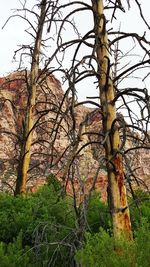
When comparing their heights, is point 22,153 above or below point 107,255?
above

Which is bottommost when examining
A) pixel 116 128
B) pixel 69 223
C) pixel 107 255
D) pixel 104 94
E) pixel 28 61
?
pixel 107 255

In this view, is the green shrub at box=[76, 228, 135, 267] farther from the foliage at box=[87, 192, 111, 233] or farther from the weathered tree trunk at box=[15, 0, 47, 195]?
the weathered tree trunk at box=[15, 0, 47, 195]

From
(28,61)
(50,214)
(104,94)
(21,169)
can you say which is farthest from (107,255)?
(28,61)

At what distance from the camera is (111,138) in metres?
4.43

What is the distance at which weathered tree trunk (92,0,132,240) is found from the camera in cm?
421

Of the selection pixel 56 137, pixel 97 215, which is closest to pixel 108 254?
pixel 97 215

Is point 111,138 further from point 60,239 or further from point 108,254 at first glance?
point 60,239

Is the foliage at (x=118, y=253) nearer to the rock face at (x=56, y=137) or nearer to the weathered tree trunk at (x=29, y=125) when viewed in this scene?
the rock face at (x=56, y=137)

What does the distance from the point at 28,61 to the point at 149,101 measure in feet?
27.7

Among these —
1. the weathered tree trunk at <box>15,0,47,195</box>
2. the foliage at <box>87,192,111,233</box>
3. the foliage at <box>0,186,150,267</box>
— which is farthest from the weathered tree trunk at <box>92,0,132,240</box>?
the weathered tree trunk at <box>15,0,47,195</box>

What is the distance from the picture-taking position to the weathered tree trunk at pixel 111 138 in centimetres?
421

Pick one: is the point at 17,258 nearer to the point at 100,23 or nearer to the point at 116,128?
the point at 116,128

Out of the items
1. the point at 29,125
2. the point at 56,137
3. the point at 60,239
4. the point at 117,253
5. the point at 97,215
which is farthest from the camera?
the point at 29,125

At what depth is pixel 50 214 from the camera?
723 cm
